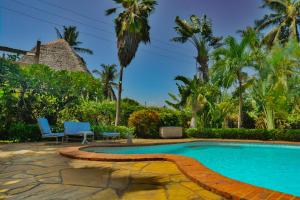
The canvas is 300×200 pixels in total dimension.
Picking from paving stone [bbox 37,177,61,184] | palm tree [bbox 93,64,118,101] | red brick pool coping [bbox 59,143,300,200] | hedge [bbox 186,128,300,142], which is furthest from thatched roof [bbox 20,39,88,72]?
paving stone [bbox 37,177,61,184]

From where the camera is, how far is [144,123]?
55.4 feet

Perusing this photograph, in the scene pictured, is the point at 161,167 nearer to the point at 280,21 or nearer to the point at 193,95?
the point at 193,95

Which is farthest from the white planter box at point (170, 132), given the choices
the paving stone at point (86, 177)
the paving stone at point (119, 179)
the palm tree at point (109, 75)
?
the palm tree at point (109, 75)

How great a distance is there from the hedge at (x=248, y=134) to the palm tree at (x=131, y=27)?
6.31 meters

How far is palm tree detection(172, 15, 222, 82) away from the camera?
28.6 metres

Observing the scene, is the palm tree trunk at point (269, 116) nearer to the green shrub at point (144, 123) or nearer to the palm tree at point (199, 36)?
the green shrub at point (144, 123)

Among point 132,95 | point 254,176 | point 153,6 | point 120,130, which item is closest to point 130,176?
point 254,176

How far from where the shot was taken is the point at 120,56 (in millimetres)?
18438

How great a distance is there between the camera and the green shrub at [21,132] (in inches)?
437

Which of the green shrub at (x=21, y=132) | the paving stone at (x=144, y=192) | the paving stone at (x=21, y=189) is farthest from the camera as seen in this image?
the green shrub at (x=21, y=132)

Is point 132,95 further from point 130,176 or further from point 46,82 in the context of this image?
point 130,176

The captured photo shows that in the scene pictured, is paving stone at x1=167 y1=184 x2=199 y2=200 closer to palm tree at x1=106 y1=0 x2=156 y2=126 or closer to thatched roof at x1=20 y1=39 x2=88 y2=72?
palm tree at x1=106 y1=0 x2=156 y2=126

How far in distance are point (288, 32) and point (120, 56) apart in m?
21.5

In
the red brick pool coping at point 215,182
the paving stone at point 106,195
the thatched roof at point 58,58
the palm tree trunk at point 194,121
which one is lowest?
the paving stone at point 106,195
